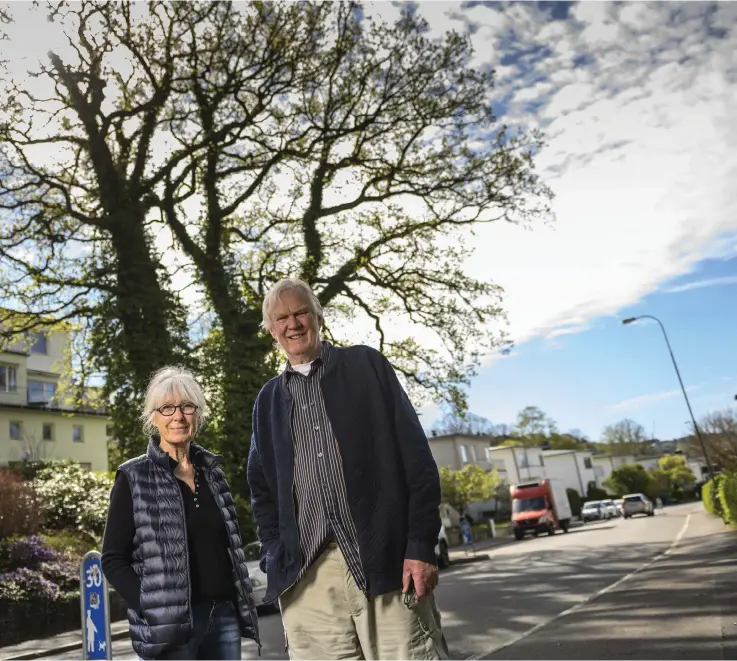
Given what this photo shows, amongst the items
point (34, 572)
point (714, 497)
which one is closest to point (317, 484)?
point (34, 572)

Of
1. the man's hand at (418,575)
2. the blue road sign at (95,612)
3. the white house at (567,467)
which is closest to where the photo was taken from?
the man's hand at (418,575)

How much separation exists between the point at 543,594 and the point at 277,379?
35.5 ft

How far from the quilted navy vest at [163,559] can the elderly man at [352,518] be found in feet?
1.28

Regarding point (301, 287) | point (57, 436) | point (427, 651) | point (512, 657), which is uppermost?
point (57, 436)

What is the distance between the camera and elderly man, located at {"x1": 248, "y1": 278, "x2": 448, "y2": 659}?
2.84 meters

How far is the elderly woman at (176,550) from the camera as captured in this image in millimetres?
3236

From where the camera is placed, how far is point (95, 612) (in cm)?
639

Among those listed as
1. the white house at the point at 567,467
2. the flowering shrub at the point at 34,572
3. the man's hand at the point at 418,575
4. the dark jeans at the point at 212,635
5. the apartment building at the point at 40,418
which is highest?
the apartment building at the point at 40,418

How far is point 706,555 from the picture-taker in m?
15.6

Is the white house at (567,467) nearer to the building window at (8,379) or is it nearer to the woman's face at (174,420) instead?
the building window at (8,379)

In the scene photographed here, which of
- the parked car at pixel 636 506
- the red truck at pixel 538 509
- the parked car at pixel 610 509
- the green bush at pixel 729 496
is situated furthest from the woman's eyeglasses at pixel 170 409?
the parked car at pixel 610 509

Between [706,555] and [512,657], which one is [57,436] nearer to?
[706,555]

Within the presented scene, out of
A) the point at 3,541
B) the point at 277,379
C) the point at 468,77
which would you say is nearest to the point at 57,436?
the point at 3,541

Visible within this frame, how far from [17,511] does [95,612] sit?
1730cm
